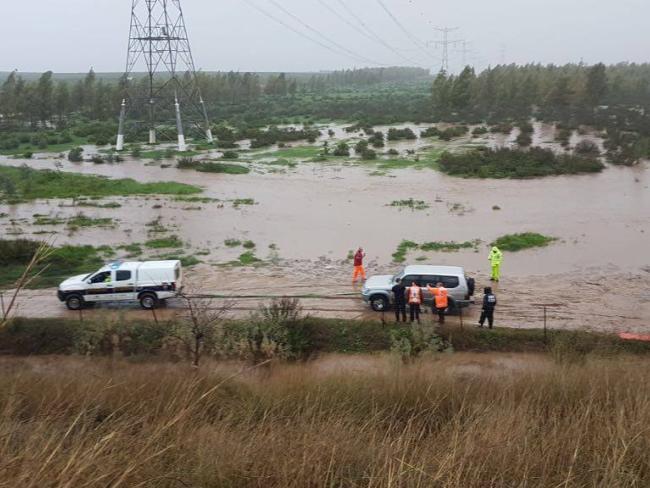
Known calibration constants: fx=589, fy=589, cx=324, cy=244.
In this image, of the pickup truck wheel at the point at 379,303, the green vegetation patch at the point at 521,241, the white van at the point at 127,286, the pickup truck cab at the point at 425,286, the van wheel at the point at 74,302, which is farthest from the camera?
the green vegetation patch at the point at 521,241

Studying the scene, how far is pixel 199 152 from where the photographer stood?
1815 inches

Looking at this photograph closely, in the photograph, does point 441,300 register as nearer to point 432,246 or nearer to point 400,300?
point 400,300

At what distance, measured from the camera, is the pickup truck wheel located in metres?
14.7

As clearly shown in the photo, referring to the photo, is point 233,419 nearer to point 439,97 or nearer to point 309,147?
point 309,147

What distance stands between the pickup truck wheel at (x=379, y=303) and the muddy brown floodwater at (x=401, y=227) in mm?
482

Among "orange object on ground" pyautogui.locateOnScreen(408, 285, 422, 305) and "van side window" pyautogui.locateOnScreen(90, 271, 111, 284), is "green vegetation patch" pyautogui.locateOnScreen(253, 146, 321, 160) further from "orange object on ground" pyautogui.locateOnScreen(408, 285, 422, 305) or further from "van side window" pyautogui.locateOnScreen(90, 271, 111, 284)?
"orange object on ground" pyautogui.locateOnScreen(408, 285, 422, 305)

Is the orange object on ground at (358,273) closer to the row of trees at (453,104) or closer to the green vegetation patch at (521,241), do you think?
the green vegetation patch at (521,241)

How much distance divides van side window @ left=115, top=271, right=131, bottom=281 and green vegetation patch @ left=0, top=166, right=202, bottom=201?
16.8 m

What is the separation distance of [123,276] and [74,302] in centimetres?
147

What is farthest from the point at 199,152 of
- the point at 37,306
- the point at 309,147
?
the point at 37,306

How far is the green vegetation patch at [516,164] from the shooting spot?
34.8 metres

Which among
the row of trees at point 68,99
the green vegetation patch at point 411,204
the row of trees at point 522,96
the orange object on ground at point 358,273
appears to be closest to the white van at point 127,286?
the orange object on ground at point 358,273

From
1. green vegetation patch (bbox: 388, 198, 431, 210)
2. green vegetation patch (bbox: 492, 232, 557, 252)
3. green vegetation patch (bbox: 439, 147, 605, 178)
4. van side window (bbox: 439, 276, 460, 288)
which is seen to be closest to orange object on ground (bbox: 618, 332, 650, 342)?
van side window (bbox: 439, 276, 460, 288)

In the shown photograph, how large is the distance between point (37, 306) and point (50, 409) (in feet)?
41.9
